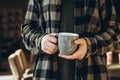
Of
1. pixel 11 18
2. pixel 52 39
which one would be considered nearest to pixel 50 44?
pixel 52 39

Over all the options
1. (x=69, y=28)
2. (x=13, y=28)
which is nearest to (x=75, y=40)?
(x=69, y=28)

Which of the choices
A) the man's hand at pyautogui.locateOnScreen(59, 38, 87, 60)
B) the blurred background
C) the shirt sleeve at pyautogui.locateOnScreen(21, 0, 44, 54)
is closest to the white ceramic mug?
the man's hand at pyautogui.locateOnScreen(59, 38, 87, 60)

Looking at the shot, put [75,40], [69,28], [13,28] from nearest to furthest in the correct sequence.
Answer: [75,40]
[69,28]
[13,28]

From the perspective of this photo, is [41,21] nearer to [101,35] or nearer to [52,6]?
[52,6]

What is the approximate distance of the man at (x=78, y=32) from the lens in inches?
40.4

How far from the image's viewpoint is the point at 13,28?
8047mm

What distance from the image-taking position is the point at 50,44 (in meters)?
0.99

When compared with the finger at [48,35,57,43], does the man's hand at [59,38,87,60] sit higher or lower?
lower

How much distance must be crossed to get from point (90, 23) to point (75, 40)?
12 cm

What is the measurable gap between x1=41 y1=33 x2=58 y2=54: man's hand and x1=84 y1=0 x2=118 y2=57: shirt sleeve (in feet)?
0.35

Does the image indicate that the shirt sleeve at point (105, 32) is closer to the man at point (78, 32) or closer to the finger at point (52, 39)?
the man at point (78, 32)

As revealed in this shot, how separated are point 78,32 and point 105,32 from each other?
9cm

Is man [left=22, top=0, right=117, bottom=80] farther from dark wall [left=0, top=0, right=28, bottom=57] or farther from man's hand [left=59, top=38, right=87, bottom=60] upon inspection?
dark wall [left=0, top=0, right=28, bottom=57]

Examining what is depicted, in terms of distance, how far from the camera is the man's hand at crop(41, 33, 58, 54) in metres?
0.99
